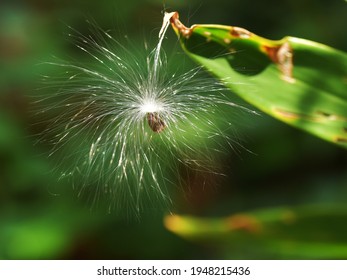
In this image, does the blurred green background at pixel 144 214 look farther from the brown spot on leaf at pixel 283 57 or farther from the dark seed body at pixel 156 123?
the brown spot on leaf at pixel 283 57

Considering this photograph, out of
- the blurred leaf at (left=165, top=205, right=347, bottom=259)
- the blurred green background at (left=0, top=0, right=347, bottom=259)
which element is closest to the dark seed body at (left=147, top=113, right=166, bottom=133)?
the blurred leaf at (left=165, top=205, right=347, bottom=259)

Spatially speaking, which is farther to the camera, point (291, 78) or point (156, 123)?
point (156, 123)

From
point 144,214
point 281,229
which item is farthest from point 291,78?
point 144,214

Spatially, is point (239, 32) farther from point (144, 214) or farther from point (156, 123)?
point (144, 214)

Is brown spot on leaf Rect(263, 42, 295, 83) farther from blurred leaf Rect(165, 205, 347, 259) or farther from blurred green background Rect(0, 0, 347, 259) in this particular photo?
blurred green background Rect(0, 0, 347, 259)

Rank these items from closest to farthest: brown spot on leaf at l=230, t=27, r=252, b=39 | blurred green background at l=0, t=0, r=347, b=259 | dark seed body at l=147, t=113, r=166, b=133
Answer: brown spot on leaf at l=230, t=27, r=252, b=39, dark seed body at l=147, t=113, r=166, b=133, blurred green background at l=0, t=0, r=347, b=259

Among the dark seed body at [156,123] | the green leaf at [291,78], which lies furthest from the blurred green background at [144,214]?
the green leaf at [291,78]
